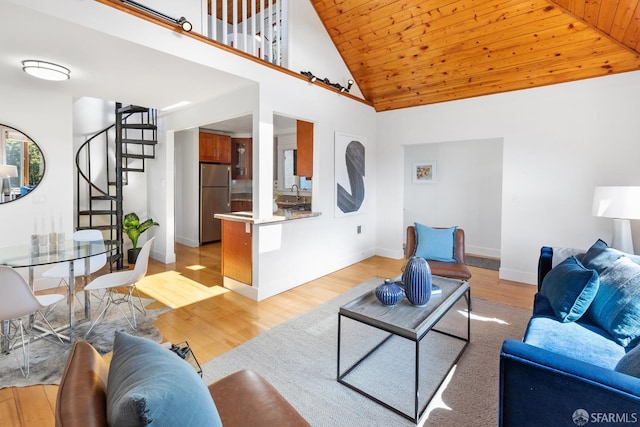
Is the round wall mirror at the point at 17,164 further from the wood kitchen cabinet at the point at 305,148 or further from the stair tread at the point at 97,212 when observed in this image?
the wood kitchen cabinet at the point at 305,148

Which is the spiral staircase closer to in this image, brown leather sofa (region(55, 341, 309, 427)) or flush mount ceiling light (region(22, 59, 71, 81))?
flush mount ceiling light (region(22, 59, 71, 81))

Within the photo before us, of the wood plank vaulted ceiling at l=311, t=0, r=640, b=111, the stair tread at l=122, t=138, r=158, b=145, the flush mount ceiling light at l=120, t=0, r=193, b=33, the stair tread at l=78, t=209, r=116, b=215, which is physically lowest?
the stair tread at l=78, t=209, r=116, b=215

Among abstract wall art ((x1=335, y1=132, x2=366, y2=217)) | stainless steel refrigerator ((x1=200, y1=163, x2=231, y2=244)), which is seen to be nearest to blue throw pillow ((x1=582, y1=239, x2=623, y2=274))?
abstract wall art ((x1=335, y1=132, x2=366, y2=217))

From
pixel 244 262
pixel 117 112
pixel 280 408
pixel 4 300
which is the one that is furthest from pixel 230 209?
pixel 280 408

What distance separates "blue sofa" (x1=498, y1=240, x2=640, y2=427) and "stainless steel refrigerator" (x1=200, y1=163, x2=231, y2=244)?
5.78 meters

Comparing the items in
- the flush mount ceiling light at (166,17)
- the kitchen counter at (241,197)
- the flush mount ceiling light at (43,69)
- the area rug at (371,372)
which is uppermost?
the flush mount ceiling light at (166,17)

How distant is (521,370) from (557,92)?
4.14 metres

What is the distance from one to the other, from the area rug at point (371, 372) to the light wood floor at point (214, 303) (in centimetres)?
26

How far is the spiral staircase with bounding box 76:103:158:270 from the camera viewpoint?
16.1ft

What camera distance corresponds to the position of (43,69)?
9.69 ft

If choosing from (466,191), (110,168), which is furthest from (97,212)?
(466,191)

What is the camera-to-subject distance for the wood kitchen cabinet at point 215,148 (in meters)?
6.52

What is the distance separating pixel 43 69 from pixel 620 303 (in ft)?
15.7

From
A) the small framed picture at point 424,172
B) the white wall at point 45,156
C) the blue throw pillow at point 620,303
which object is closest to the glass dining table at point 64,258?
the white wall at point 45,156
